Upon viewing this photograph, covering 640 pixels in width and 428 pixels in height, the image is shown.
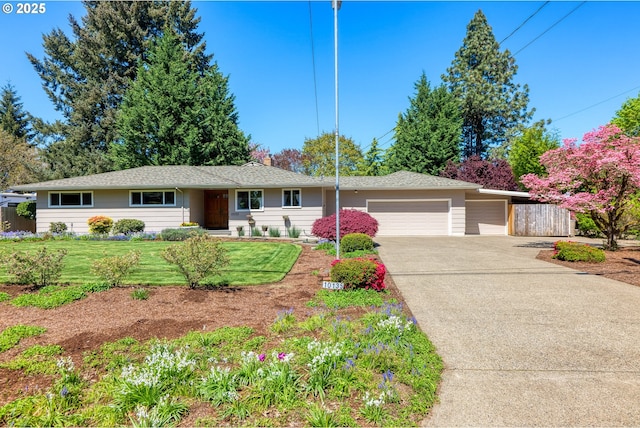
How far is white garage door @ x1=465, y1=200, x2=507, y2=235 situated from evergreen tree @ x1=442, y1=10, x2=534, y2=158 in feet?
48.6

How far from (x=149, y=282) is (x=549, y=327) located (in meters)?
7.34

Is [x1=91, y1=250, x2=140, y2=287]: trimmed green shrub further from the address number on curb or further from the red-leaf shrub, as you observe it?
the red-leaf shrub

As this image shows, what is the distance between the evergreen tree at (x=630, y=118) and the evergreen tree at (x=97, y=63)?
3542 centimetres

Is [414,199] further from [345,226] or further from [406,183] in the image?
[345,226]

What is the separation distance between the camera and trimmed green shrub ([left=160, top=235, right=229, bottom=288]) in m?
6.01

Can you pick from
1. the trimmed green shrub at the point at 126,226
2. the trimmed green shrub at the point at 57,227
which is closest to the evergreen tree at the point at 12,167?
the trimmed green shrub at the point at 57,227

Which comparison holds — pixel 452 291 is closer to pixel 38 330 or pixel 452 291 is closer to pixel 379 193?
pixel 38 330

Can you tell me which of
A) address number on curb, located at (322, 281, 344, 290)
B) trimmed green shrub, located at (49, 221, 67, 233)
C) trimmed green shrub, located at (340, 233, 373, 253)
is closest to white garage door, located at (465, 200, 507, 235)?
trimmed green shrub, located at (340, 233, 373, 253)

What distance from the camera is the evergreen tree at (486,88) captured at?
1239 inches

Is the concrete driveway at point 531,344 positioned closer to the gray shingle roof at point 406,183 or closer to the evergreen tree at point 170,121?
the gray shingle roof at point 406,183

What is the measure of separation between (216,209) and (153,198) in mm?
3369

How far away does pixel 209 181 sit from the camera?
55.6 feet

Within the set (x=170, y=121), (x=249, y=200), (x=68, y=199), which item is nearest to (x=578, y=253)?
(x=249, y=200)

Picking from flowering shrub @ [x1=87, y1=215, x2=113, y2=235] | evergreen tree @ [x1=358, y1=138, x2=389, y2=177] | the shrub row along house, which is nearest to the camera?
flowering shrub @ [x1=87, y1=215, x2=113, y2=235]
